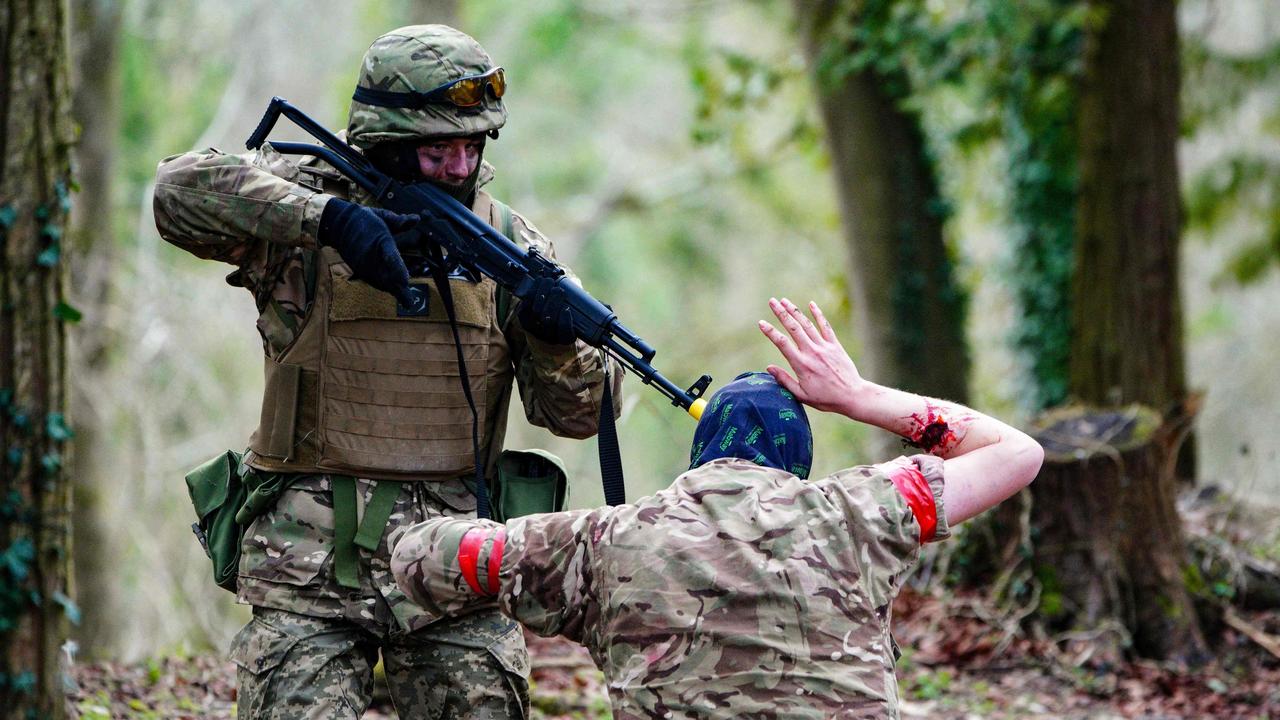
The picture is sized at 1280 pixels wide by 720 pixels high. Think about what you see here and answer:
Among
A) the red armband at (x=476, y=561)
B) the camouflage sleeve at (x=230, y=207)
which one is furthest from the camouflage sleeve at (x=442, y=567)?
the camouflage sleeve at (x=230, y=207)

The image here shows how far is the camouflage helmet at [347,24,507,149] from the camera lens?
345 centimetres

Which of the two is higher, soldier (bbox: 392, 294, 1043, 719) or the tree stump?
soldier (bbox: 392, 294, 1043, 719)

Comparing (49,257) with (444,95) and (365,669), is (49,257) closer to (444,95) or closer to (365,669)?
(444,95)

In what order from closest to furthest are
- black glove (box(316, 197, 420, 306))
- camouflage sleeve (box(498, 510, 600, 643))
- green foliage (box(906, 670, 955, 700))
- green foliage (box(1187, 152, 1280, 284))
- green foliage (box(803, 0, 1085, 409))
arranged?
camouflage sleeve (box(498, 510, 600, 643)) < black glove (box(316, 197, 420, 306)) < green foliage (box(906, 670, 955, 700)) < green foliage (box(803, 0, 1085, 409)) < green foliage (box(1187, 152, 1280, 284))

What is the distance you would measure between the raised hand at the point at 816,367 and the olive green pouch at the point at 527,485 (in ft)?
2.84

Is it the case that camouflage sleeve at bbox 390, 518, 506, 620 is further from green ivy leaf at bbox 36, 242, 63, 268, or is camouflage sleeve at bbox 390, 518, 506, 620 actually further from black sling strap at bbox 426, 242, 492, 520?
green ivy leaf at bbox 36, 242, 63, 268

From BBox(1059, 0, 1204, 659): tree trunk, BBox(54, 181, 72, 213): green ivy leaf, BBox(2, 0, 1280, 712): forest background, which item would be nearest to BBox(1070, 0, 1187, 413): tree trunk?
BBox(1059, 0, 1204, 659): tree trunk

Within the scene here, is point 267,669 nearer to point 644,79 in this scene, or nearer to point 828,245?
point 828,245

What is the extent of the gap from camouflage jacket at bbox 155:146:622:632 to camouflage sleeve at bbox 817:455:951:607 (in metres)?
1.01

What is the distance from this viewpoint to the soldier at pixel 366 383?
328 cm

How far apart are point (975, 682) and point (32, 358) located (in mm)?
4419

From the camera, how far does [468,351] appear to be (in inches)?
139

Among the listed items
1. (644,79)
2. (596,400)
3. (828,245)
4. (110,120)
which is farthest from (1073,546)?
(644,79)

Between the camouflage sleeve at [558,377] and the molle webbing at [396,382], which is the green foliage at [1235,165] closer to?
the camouflage sleeve at [558,377]
